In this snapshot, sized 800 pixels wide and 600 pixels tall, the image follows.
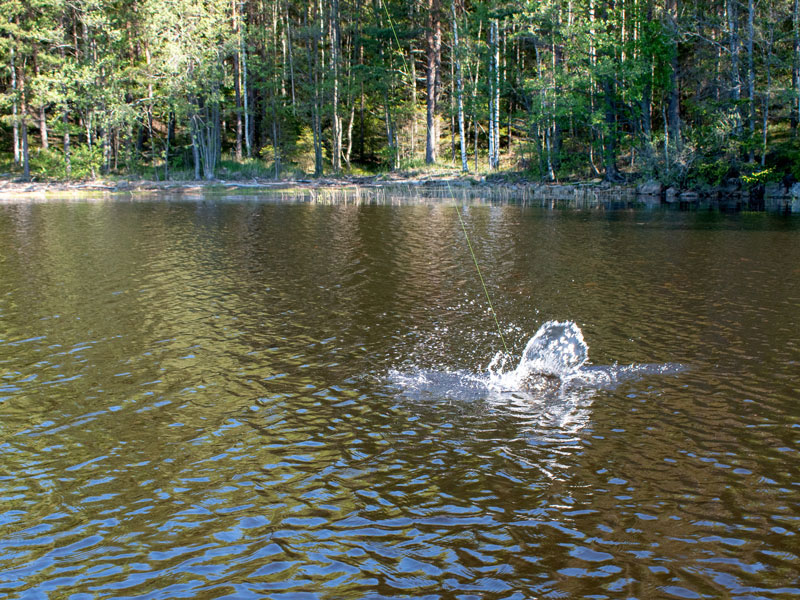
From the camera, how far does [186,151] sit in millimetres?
63844

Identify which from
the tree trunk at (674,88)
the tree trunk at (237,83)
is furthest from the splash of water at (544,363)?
the tree trunk at (237,83)

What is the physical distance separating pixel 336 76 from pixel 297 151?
830 centimetres

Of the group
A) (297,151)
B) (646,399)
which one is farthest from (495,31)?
(646,399)

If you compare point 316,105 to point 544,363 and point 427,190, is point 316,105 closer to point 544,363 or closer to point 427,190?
point 427,190

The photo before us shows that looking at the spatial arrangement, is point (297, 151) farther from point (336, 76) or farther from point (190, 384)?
point (190, 384)

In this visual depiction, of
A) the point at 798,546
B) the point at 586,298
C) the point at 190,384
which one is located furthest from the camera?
the point at 586,298

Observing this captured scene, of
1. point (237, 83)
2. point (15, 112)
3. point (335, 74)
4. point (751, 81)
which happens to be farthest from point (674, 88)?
point (15, 112)

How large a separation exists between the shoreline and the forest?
55.6 inches

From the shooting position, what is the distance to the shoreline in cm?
4225

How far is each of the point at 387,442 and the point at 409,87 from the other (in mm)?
56998

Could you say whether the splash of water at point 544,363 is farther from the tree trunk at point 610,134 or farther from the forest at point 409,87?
the tree trunk at point 610,134

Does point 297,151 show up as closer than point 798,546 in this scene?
No

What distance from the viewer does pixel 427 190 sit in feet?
168

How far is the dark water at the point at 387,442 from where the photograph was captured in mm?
6184
